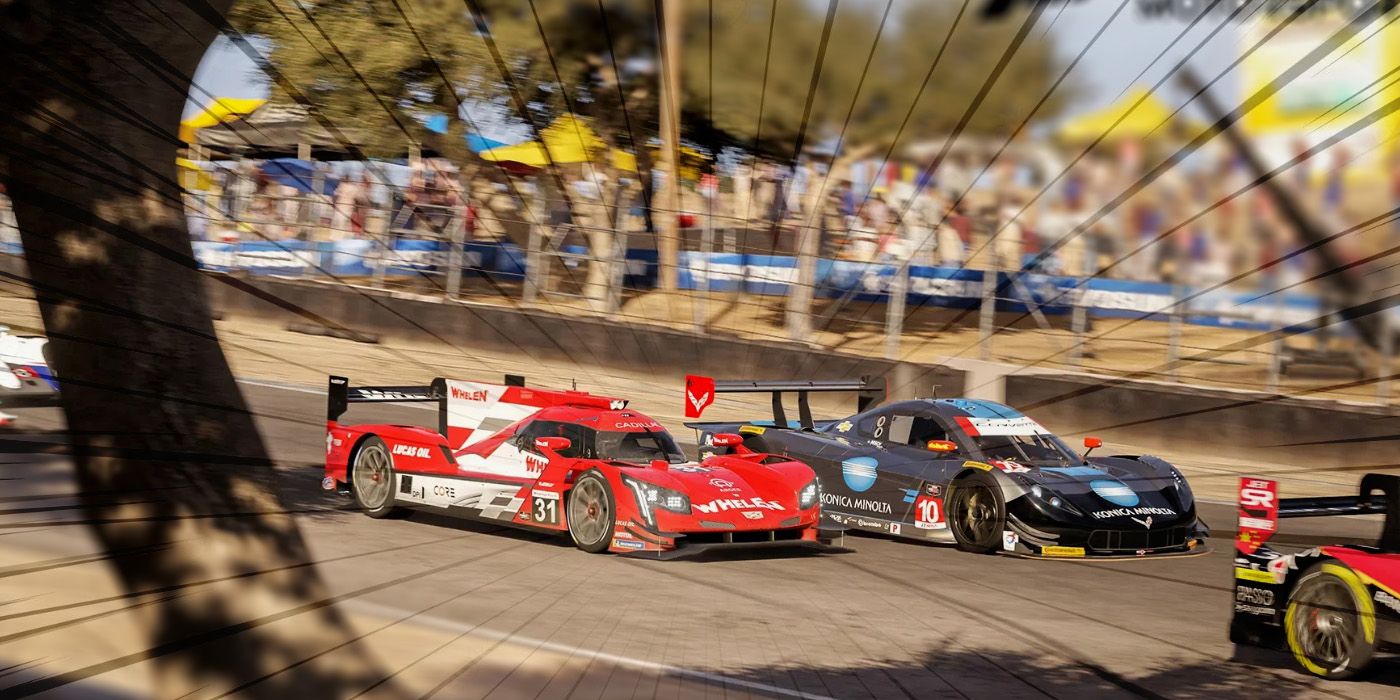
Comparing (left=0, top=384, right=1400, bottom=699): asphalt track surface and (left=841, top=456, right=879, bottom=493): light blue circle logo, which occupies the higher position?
(left=841, top=456, right=879, bottom=493): light blue circle logo

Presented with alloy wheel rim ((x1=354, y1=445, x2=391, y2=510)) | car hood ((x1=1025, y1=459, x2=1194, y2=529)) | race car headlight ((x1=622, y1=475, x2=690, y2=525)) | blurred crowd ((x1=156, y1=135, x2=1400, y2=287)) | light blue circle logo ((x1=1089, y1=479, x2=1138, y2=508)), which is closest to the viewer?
blurred crowd ((x1=156, y1=135, x2=1400, y2=287))

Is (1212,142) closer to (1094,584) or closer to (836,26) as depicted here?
(836,26)

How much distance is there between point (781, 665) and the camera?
7.05 m

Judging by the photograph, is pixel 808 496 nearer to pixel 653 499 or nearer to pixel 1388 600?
pixel 653 499

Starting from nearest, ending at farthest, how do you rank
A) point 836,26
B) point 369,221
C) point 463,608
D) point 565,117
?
point 836,26, point 565,117, point 369,221, point 463,608

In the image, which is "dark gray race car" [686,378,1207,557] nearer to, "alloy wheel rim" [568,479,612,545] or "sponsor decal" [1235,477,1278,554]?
"alloy wheel rim" [568,479,612,545]

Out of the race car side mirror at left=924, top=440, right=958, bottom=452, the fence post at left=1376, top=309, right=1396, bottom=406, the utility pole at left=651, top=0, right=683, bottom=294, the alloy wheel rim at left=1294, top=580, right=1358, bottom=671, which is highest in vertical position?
the utility pole at left=651, top=0, right=683, bottom=294

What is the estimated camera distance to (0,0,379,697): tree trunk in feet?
11.0

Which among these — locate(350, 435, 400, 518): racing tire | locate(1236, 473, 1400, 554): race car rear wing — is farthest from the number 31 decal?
locate(1236, 473, 1400, 554): race car rear wing

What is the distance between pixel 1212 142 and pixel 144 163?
2573mm

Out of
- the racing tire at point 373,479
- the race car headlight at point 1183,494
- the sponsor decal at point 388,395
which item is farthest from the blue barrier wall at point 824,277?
the racing tire at point 373,479

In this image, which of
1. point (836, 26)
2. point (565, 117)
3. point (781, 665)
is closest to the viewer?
point (836, 26)

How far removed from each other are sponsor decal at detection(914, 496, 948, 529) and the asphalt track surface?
258 mm

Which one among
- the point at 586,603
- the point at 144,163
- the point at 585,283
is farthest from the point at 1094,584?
the point at 144,163
